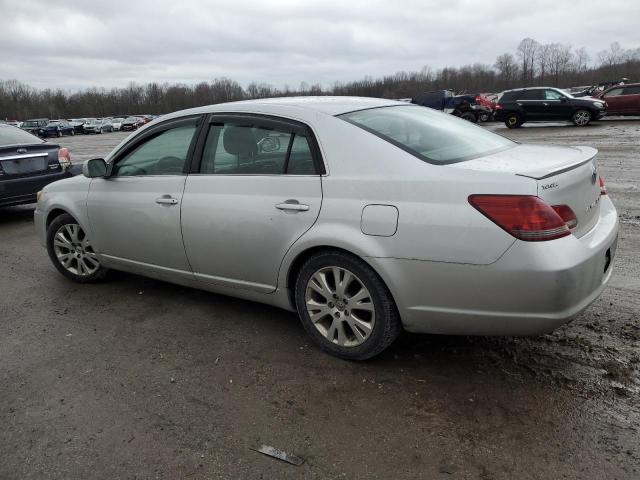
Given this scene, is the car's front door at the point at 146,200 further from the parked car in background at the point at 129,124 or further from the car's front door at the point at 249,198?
the parked car in background at the point at 129,124

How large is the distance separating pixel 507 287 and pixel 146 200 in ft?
8.91

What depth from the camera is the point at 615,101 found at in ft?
75.5

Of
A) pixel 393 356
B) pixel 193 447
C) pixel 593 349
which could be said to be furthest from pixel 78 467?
pixel 593 349

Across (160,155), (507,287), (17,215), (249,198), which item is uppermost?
(160,155)

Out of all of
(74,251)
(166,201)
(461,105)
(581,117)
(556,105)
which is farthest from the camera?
(461,105)

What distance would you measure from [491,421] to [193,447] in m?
1.45

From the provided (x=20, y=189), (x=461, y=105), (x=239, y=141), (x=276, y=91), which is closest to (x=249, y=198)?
(x=239, y=141)

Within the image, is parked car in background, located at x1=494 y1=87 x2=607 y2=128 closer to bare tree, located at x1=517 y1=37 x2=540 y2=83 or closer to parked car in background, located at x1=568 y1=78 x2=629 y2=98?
parked car in background, located at x1=568 y1=78 x2=629 y2=98

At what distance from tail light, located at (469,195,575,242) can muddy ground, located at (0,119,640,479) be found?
2.87ft

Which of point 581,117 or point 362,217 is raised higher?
point 362,217

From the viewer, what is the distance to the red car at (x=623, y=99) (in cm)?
2255

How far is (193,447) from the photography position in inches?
100

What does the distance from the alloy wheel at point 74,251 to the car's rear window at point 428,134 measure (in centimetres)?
279

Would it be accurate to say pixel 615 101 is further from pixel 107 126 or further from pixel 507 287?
pixel 107 126
